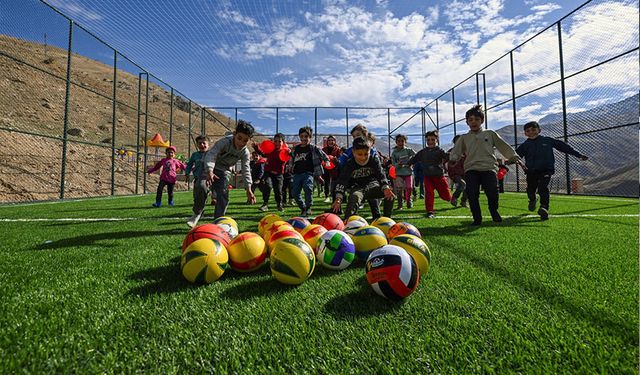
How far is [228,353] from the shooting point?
1.43 metres

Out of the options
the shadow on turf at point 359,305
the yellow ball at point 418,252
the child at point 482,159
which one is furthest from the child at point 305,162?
the shadow on turf at point 359,305

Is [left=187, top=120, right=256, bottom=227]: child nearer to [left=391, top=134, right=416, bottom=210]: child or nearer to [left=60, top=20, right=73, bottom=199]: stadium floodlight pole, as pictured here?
[left=391, top=134, right=416, bottom=210]: child

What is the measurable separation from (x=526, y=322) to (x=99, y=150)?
29.9 meters

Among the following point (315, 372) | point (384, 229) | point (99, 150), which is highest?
point (99, 150)

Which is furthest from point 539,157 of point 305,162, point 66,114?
point 66,114

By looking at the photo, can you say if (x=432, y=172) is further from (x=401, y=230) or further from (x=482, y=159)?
(x=401, y=230)

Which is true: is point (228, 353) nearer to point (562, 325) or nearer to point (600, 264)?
point (562, 325)

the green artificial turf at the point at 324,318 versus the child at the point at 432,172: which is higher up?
the child at the point at 432,172

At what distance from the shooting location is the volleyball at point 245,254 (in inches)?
104

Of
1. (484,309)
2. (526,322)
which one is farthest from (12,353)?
(526,322)

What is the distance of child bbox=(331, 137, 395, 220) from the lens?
5.16 meters

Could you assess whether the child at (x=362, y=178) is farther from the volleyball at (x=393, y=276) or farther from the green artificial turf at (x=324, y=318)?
the volleyball at (x=393, y=276)

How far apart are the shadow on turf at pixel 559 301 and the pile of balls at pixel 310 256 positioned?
628mm

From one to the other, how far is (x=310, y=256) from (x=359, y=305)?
663 mm
